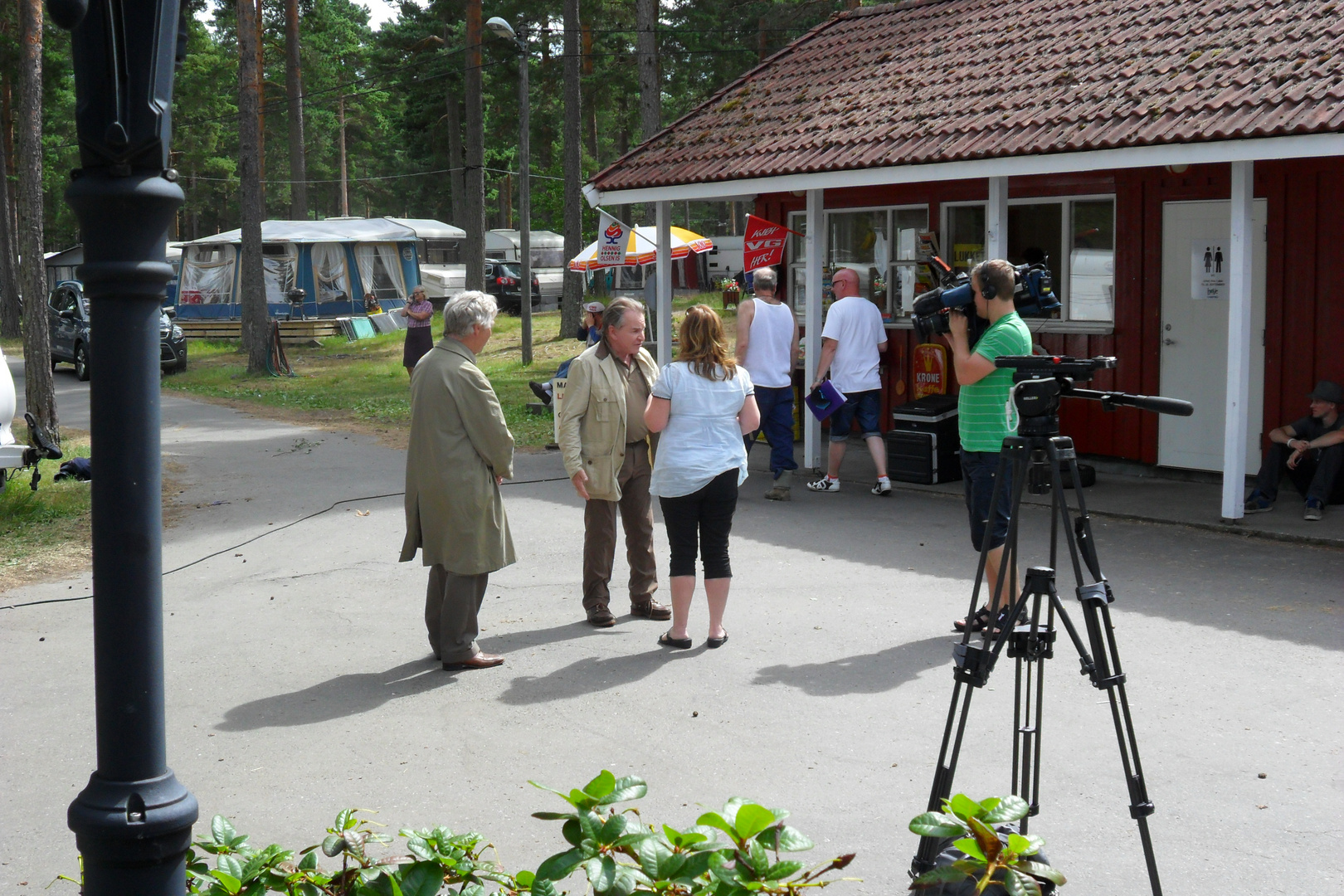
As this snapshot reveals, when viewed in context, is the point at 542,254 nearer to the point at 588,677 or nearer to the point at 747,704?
the point at 588,677

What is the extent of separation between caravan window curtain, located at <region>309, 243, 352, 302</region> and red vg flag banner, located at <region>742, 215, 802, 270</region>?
2331 cm

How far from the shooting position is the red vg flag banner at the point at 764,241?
535 inches

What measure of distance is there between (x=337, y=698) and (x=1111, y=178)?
8.27 m

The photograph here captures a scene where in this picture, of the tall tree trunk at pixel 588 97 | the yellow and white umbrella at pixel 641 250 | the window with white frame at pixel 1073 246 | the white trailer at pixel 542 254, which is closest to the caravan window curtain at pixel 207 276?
the white trailer at pixel 542 254

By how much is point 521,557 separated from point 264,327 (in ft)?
61.1

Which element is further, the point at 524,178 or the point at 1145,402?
the point at 524,178

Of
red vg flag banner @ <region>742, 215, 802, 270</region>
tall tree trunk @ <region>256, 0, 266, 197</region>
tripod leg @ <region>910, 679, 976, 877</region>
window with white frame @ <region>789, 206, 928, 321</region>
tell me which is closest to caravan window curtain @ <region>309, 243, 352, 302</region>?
tall tree trunk @ <region>256, 0, 266, 197</region>

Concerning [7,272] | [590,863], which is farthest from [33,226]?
[7,272]

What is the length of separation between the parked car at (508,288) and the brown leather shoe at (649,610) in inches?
1127

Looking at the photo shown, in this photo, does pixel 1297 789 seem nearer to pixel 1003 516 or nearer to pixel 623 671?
pixel 1003 516

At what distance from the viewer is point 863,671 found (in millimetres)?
6133

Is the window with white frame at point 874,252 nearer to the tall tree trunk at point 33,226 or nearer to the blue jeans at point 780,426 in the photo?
the blue jeans at point 780,426

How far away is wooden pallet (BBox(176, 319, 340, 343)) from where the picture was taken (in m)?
32.7

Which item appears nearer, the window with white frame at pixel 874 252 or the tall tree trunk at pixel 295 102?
the window with white frame at pixel 874 252
